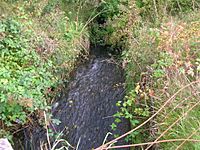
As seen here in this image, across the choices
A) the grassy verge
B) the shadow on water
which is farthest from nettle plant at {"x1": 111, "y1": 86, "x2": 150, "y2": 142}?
the grassy verge

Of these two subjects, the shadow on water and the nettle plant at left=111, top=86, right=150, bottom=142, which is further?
the shadow on water

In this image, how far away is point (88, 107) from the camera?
16.3ft

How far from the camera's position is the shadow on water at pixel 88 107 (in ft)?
13.8

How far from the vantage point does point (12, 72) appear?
4152 mm

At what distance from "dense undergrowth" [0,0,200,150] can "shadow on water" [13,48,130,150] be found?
0.21 m

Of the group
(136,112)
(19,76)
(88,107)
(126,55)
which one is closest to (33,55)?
(19,76)

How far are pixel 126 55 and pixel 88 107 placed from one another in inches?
41.5

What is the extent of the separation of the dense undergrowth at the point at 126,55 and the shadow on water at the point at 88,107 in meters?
0.21

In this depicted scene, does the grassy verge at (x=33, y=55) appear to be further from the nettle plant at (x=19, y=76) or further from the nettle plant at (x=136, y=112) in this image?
the nettle plant at (x=136, y=112)

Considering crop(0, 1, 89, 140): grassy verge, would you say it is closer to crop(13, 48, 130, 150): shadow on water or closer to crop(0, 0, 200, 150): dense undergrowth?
crop(0, 0, 200, 150): dense undergrowth

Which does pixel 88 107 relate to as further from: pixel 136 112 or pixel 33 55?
pixel 136 112

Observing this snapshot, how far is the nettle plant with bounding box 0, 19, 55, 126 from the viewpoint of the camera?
3.66 metres

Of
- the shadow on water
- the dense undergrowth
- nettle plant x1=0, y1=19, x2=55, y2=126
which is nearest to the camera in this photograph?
the dense undergrowth

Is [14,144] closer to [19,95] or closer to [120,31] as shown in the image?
[19,95]
